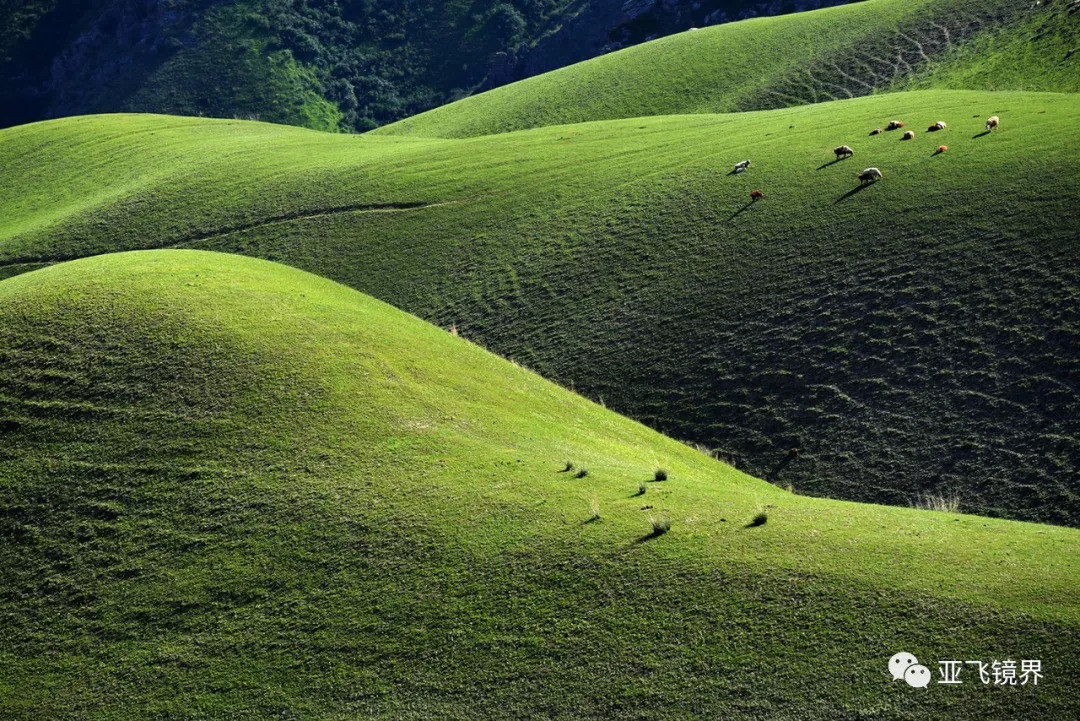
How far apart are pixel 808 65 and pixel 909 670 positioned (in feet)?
293

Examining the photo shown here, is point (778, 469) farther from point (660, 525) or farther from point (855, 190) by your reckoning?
point (855, 190)

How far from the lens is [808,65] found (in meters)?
97.7

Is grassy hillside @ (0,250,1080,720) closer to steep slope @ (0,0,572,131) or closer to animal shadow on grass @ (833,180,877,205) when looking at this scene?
animal shadow on grass @ (833,180,877,205)

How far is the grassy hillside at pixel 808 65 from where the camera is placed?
85.8 m

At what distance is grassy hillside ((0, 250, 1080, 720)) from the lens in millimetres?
18812

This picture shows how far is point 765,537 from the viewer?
73.5 ft

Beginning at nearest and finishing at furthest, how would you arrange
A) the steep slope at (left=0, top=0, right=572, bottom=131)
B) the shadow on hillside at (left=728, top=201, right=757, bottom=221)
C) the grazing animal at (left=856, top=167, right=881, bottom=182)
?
the grazing animal at (left=856, top=167, right=881, bottom=182) → the shadow on hillside at (left=728, top=201, right=757, bottom=221) → the steep slope at (left=0, top=0, right=572, bottom=131)

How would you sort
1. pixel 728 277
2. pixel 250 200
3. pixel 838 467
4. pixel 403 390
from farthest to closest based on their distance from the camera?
pixel 250 200, pixel 728 277, pixel 838 467, pixel 403 390

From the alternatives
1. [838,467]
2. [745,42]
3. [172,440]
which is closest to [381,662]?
[172,440]

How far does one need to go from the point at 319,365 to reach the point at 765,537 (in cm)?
1567

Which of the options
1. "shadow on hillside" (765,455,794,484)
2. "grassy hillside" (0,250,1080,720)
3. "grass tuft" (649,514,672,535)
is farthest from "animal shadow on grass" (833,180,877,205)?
"grass tuft" (649,514,672,535)

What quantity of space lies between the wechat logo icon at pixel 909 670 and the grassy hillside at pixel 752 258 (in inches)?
604

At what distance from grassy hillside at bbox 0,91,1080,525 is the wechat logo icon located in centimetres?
1535

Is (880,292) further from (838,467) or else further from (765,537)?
(765,537)
